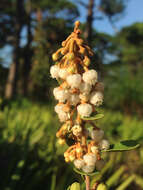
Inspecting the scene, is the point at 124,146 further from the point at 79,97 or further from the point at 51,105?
the point at 51,105

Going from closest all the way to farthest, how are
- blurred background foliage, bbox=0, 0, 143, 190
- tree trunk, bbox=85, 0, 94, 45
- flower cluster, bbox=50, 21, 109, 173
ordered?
flower cluster, bbox=50, 21, 109, 173
blurred background foliage, bbox=0, 0, 143, 190
tree trunk, bbox=85, 0, 94, 45

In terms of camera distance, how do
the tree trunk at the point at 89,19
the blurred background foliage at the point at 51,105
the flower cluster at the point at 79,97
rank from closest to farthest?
the flower cluster at the point at 79,97
the blurred background foliage at the point at 51,105
the tree trunk at the point at 89,19

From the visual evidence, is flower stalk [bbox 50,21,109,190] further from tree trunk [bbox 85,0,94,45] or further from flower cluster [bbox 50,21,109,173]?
tree trunk [bbox 85,0,94,45]

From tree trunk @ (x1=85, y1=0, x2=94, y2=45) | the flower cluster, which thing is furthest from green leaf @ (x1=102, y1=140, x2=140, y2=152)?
tree trunk @ (x1=85, y1=0, x2=94, y2=45)

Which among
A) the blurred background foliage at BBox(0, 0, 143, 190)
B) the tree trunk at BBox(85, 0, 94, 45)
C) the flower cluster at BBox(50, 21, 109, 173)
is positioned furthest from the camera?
the tree trunk at BBox(85, 0, 94, 45)

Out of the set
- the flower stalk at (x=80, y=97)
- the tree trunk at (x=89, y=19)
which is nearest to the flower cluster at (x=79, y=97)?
the flower stalk at (x=80, y=97)

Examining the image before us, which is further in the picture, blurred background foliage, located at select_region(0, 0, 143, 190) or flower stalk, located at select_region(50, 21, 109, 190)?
blurred background foliage, located at select_region(0, 0, 143, 190)

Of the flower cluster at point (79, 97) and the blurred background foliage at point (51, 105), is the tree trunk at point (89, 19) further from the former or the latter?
the flower cluster at point (79, 97)

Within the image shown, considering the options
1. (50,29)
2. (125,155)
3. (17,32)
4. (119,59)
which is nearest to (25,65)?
(50,29)
